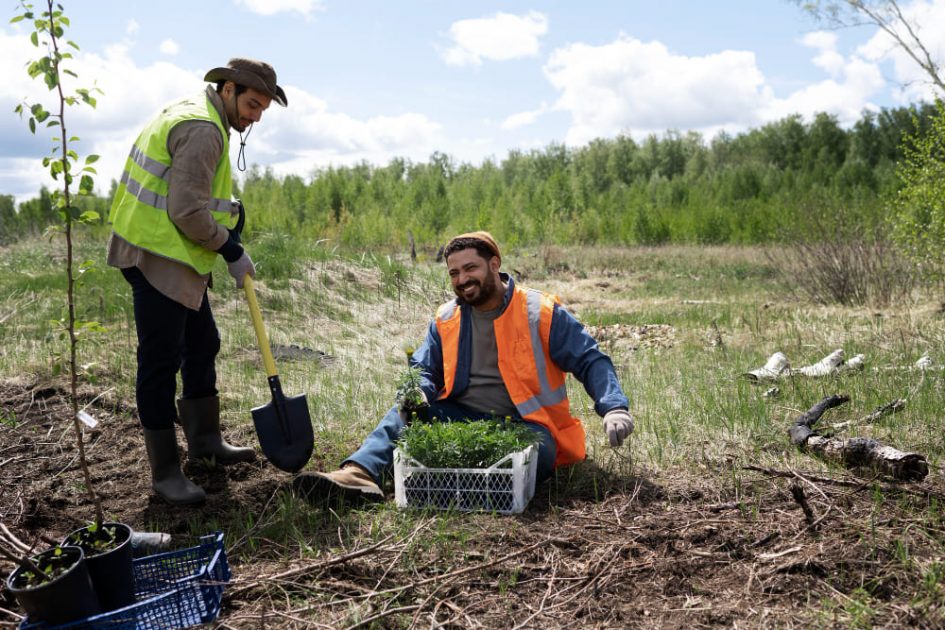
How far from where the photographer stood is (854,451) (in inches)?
142

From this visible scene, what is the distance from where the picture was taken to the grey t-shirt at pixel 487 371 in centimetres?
383

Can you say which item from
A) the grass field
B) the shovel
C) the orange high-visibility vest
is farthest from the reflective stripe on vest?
the orange high-visibility vest

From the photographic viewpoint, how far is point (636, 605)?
2.48m

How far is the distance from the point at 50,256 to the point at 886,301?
14.6 meters

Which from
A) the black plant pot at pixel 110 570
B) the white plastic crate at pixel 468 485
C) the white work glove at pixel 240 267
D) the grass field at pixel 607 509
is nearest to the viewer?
the black plant pot at pixel 110 570

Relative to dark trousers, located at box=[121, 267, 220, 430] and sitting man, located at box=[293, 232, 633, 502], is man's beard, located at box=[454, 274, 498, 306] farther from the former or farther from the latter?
dark trousers, located at box=[121, 267, 220, 430]

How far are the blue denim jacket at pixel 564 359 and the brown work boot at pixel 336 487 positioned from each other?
597 mm

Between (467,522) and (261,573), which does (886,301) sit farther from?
(261,573)

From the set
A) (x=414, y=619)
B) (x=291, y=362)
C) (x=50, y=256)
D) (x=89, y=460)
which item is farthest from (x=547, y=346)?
(x=50, y=256)

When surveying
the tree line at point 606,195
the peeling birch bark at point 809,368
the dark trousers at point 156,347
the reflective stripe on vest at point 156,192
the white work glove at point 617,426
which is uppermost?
the tree line at point 606,195

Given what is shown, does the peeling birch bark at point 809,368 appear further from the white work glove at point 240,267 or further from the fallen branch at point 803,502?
the white work glove at point 240,267

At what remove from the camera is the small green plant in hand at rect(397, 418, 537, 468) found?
332cm

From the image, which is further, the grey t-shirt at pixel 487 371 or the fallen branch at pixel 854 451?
the grey t-shirt at pixel 487 371

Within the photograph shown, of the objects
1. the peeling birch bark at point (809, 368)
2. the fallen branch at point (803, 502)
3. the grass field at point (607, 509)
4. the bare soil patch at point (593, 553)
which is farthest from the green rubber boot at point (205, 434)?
the peeling birch bark at point (809, 368)
